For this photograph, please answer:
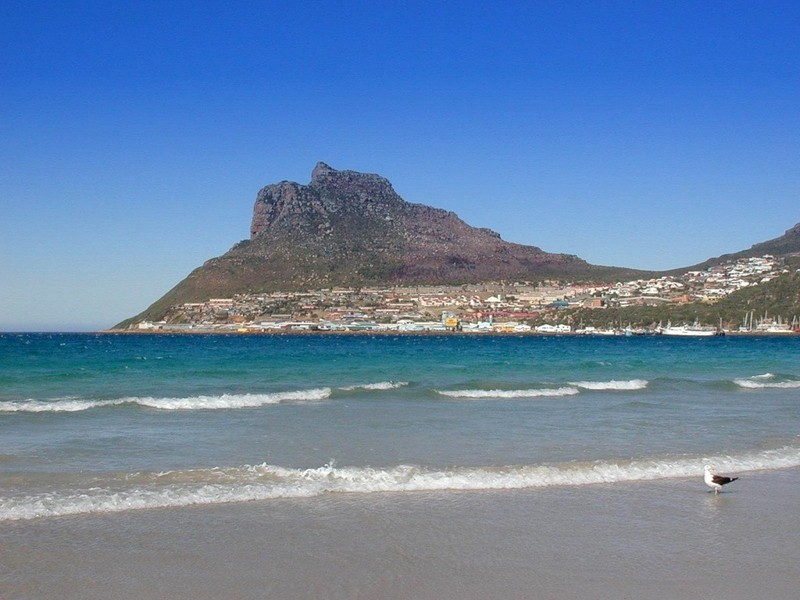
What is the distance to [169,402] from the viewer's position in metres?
22.9

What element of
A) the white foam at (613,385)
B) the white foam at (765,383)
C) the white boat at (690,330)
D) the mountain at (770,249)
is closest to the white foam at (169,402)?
the white foam at (613,385)

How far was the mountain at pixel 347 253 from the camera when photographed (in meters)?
146

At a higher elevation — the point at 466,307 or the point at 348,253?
the point at 348,253

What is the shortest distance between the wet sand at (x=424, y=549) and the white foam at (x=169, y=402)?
41.9 feet

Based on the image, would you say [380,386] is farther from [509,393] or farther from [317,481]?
[317,481]

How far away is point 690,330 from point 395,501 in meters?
112

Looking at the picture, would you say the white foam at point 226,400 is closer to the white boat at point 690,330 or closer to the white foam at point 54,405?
the white foam at point 54,405

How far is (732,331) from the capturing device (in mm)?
114438

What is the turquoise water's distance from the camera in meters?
11.4

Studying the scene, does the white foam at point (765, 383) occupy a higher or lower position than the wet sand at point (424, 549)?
lower

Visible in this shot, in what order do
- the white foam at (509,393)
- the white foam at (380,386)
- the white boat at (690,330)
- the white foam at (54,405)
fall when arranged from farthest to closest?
the white boat at (690,330)
the white foam at (380,386)
the white foam at (509,393)
the white foam at (54,405)

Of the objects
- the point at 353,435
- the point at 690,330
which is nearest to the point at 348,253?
the point at 690,330

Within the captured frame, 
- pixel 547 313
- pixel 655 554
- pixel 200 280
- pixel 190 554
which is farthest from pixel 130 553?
pixel 200 280

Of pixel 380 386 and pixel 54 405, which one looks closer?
pixel 54 405
